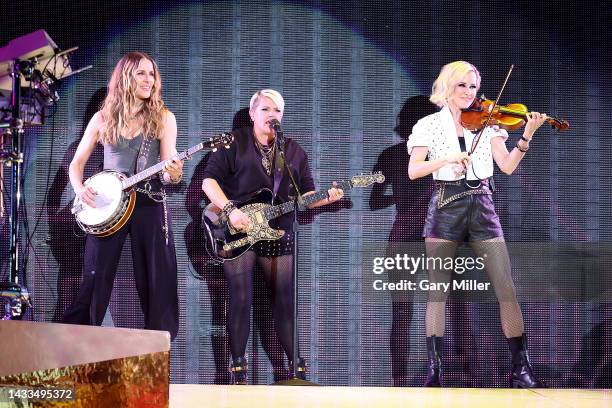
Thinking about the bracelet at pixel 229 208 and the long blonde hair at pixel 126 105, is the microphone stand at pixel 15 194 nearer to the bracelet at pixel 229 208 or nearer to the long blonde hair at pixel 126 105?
the long blonde hair at pixel 126 105

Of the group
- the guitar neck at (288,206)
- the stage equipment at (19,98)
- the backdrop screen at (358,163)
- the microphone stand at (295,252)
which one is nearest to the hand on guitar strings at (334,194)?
the guitar neck at (288,206)

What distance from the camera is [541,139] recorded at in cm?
552

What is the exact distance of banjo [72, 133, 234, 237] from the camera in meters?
4.84

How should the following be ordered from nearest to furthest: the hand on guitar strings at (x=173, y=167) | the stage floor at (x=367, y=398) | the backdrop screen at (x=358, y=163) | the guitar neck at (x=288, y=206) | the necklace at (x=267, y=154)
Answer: the stage floor at (x=367, y=398), the hand on guitar strings at (x=173, y=167), the guitar neck at (x=288, y=206), the necklace at (x=267, y=154), the backdrop screen at (x=358, y=163)

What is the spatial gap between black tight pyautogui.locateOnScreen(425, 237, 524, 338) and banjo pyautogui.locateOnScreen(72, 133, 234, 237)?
4.80ft

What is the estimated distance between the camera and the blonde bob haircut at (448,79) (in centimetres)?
516

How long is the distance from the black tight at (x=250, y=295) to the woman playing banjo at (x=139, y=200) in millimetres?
347

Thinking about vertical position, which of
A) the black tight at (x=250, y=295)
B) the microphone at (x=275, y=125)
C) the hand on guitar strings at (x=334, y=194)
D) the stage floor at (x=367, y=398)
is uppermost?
the microphone at (x=275, y=125)

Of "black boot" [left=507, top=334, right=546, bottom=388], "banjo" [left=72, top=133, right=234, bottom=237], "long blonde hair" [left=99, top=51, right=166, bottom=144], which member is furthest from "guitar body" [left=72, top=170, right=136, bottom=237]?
"black boot" [left=507, top=334, right=546, bottom=388]

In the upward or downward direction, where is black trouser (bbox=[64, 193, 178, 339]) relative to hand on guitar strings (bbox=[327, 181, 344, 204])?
downward

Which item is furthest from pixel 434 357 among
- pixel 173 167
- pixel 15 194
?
pixel 15 194

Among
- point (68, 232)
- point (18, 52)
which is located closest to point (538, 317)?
point (68, 232)

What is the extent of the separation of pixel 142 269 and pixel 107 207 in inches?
16.4

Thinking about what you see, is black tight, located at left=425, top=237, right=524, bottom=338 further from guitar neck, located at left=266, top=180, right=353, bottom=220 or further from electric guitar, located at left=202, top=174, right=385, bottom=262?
guitar neck, located at left=266, top=180, right=353, bottom=220
